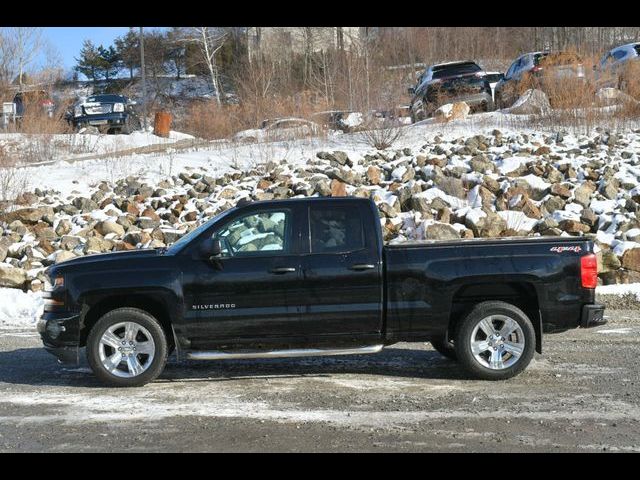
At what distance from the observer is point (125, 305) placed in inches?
335

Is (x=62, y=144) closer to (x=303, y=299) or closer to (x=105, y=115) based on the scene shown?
(x=105, y=115)

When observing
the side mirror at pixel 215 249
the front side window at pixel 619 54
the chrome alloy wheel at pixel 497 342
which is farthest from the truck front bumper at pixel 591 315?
the front side window at pixel 619 54

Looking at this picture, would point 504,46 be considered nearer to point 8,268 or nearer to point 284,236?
point 8,268

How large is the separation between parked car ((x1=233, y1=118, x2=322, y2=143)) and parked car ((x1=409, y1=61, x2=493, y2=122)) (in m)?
3.99

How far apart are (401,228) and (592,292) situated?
314 inches

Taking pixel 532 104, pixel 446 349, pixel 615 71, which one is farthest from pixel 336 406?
pixel 615 71

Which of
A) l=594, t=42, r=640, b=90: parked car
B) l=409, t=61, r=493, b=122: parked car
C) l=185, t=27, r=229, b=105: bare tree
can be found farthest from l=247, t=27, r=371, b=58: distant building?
l=594, t=42, r=640, b=90: parked car

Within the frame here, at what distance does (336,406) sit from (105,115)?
29.3 meters

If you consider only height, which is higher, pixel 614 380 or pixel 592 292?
pixel 592 292

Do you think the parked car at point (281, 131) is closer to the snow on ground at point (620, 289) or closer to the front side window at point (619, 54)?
the front side window at point (619, 54)

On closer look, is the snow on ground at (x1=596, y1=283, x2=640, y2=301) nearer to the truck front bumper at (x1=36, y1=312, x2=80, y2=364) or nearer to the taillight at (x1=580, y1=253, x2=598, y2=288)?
the taillight at (x1=580, y1=253, x2=598, y2=288)

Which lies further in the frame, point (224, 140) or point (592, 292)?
point (224, 140)

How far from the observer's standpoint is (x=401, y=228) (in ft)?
53.6
